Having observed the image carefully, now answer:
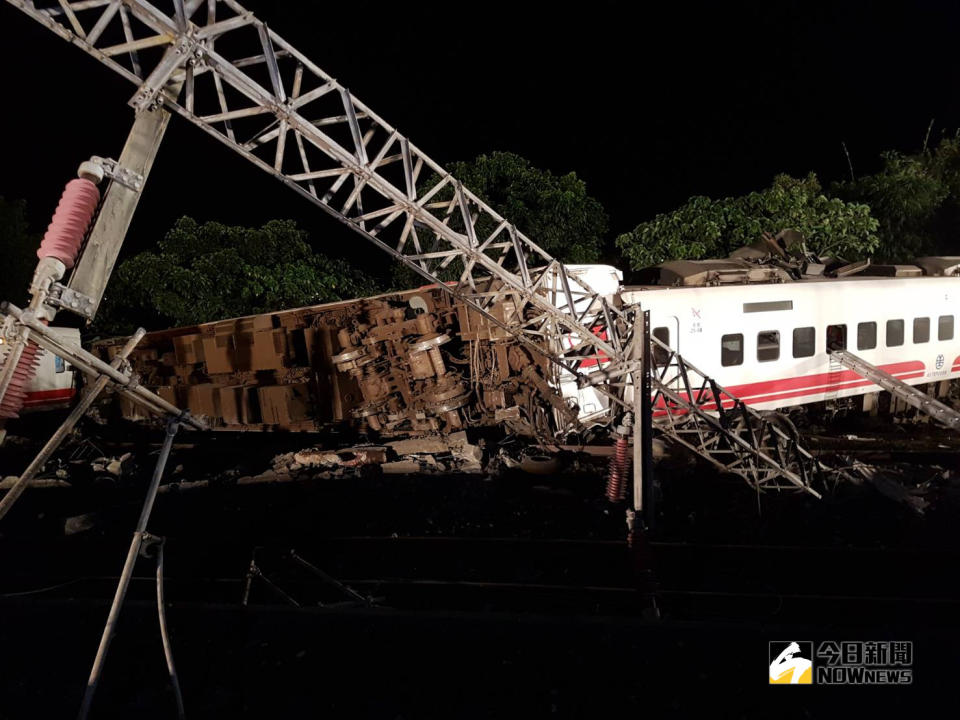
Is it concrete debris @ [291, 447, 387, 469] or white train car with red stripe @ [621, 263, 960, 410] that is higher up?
white train car with red stripe @ [621, 263, 960, 410]

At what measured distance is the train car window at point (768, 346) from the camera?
12141 millimetres

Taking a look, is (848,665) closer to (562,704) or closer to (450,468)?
(562,704)

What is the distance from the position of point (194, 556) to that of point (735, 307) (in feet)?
37.6

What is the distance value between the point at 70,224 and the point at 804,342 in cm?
1388

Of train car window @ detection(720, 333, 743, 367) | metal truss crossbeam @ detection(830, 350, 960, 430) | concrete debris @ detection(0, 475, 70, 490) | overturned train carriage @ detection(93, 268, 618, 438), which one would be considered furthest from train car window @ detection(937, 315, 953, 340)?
concrete debris @ detection(0, 475, 70, 490)

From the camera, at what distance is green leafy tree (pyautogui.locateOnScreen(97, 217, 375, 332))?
1825cm

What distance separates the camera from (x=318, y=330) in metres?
13.0

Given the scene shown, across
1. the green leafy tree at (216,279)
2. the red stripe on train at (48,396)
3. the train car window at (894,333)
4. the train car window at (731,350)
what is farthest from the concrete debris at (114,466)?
the train car window at (894,333)

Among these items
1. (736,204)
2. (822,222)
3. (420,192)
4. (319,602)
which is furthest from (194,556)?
(822,222)

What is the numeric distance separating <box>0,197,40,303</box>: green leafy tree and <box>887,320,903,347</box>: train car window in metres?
28.1

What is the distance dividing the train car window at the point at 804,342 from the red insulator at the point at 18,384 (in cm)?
1372

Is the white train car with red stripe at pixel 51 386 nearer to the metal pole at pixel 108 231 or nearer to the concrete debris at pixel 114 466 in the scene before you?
the concrete debris at pixel 114 466

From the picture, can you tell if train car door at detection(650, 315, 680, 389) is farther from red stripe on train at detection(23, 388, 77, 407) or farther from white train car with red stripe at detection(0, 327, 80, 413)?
red stripe on train at detection(23, 388, 77, 407)

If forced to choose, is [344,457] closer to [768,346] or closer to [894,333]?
[768,346]
